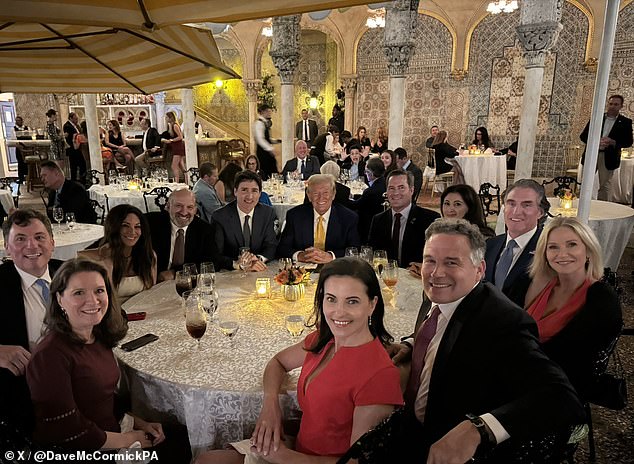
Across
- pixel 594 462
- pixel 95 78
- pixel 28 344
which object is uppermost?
pixel 95 78

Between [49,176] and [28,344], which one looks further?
[49,176]

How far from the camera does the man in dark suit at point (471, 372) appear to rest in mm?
1313

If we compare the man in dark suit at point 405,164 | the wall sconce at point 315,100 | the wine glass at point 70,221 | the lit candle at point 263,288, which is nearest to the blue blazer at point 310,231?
the lit candle at point 263,288

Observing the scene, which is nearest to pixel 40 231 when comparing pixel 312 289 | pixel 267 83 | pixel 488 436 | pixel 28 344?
pixel 28 344

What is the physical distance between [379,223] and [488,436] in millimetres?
2557

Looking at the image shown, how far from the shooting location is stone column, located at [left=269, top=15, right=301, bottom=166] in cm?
960

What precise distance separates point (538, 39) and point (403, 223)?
481 centimetres

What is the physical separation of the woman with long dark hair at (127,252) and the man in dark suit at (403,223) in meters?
1.83

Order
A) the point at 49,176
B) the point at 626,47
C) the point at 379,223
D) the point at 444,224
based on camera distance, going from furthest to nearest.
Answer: the point at 626,47 < the point at 49,176 < the point at 379,223 < the point at 444,224

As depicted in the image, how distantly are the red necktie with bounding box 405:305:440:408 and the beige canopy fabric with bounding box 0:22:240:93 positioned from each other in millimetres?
2101

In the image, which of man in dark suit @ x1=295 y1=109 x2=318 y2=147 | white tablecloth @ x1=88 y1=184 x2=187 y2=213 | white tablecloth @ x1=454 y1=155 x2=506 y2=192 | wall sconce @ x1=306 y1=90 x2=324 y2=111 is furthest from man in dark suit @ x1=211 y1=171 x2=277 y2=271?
wall sconce @ x1=306 y1=90 x2=324 y2=111

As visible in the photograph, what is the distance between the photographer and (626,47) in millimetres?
10336

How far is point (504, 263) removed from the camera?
272 cm

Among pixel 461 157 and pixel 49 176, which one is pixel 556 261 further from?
pixel 461 157
